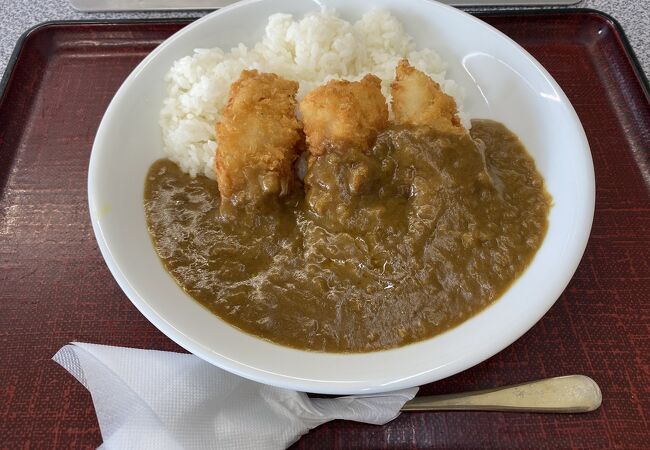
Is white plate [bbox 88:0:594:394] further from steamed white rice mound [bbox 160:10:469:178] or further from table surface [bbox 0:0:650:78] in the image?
table surface [bbox 0:0:650:78]

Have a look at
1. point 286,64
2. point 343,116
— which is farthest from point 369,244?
point 286,64

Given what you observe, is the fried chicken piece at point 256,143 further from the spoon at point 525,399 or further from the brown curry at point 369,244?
the spoon at point 525,399

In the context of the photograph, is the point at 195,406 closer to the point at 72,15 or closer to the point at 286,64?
the point at 286,64

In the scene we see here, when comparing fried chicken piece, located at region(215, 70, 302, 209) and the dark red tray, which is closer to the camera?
the dark red tray

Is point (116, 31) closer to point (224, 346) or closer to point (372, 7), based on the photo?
point (372, 7)

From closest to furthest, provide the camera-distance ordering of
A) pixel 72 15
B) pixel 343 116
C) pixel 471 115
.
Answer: pixel 343 116
pixel 471 115
pixel 72 15

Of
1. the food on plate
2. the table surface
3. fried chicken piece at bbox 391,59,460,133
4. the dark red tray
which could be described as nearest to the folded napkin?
the dark red tray
